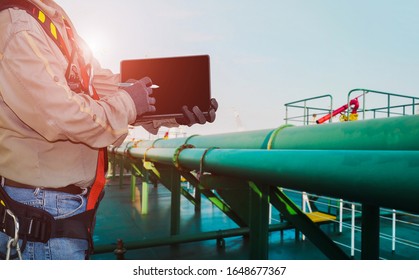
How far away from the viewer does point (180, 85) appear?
133cm

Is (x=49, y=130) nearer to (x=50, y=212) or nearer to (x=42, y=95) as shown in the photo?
(x=42, y=95)

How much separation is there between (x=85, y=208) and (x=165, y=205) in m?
5.67

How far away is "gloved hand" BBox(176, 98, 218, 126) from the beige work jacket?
0.89ft

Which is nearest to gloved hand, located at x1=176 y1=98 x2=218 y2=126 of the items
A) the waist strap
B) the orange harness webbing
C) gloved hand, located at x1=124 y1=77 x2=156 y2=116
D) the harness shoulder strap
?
gloved hand, located at x1=124 y1=77 x2=156 y2=116

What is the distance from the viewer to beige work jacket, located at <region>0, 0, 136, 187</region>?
2.99ft

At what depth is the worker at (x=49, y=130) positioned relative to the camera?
920mm

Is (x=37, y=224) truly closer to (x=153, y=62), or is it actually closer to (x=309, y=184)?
(x=153, y=62)

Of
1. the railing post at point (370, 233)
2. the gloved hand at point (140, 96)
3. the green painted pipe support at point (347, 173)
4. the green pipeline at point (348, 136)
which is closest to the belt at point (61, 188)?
the gloved hand at point (140, 96)

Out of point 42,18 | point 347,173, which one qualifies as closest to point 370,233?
point 347,173

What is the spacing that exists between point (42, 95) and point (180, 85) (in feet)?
1.88

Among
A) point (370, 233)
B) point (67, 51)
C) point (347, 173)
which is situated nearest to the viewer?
point (347, 173)

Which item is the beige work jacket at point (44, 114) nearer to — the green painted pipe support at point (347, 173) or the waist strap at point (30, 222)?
the waist strap at point (30, 222)
